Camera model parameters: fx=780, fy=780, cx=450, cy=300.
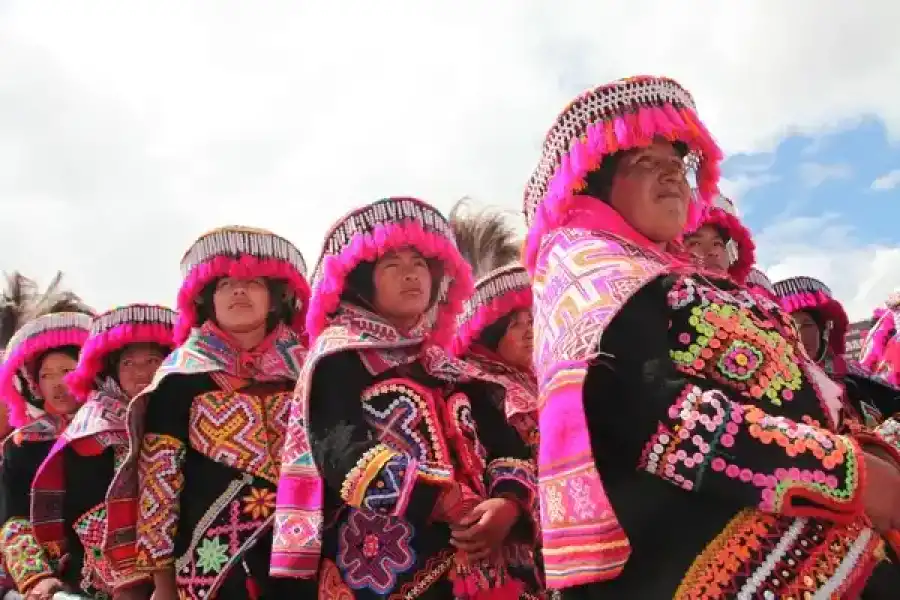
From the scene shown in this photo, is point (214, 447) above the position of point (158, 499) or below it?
above

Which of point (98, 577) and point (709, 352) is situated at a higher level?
point (709, 352)

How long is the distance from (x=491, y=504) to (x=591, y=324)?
104 centimetres

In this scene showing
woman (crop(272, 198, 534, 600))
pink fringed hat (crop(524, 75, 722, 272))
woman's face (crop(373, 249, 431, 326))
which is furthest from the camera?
woman's face (crop(373, 249, 431, 326))

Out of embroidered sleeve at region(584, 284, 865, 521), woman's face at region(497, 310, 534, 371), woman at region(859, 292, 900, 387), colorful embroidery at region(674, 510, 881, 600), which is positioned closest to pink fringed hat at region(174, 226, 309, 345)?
woman's face at region(497, 310, 534, 371)

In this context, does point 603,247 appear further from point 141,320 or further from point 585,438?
point 141,320

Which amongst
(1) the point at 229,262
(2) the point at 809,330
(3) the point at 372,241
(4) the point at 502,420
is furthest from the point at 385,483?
(2) the point at 809,330

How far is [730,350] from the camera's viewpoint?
1.93m

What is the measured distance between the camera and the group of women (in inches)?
71.5

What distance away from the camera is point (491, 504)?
8.93ft

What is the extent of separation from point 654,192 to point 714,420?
0.82 m

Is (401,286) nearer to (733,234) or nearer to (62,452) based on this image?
(733,234)

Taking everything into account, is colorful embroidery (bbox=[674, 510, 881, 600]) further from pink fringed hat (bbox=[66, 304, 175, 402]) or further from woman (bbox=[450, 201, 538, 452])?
pink fringed hat (bbox=[66, 304, 175, 402])

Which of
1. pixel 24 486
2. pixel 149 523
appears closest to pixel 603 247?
pixel 149 523

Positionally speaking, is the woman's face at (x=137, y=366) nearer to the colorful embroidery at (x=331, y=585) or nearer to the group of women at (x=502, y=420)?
the group of women at (x=502, y=420)
